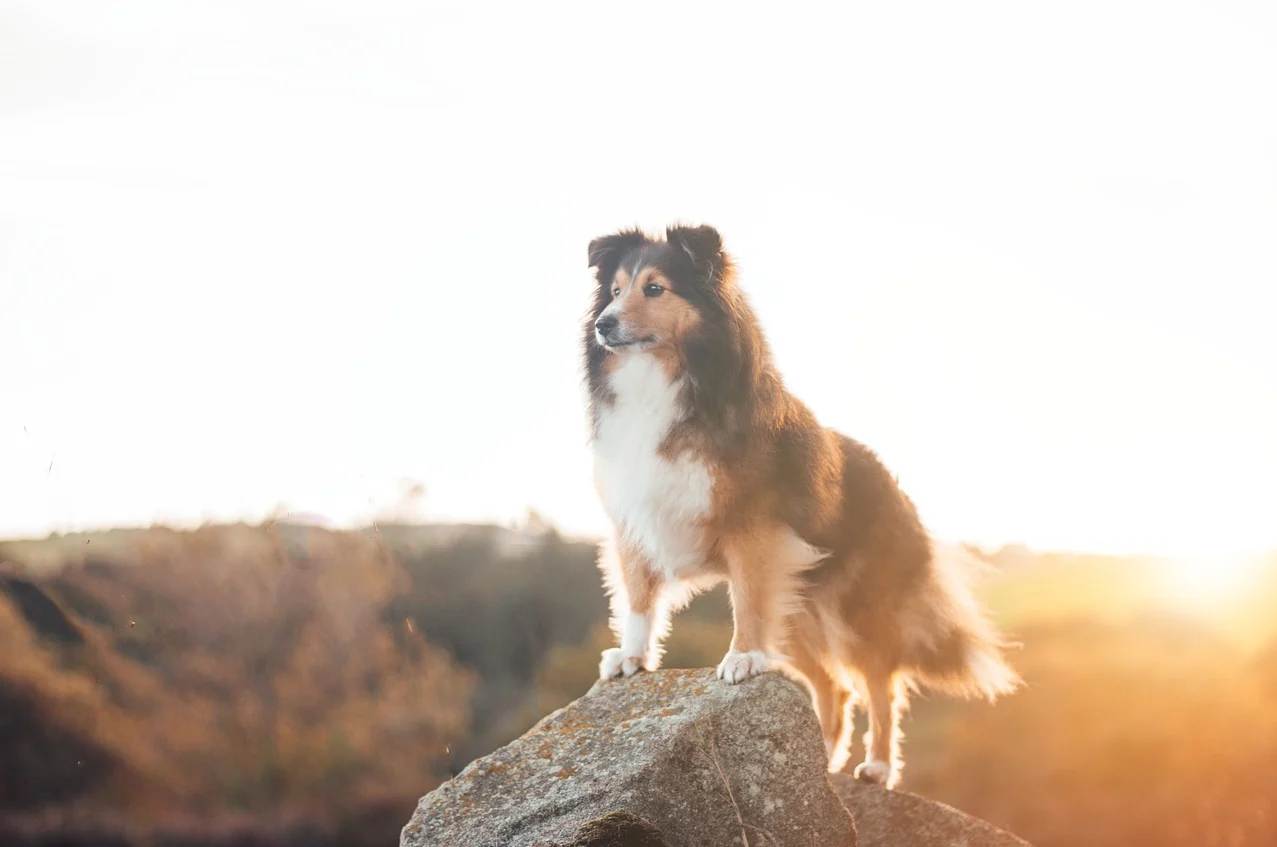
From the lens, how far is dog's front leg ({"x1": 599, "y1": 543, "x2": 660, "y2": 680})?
523cm

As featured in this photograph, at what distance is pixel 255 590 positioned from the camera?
13.0m

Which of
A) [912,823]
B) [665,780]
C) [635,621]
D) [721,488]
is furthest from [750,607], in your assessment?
[912,823]

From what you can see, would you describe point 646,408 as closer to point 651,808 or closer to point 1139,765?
point 651,808

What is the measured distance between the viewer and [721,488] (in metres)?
4.78

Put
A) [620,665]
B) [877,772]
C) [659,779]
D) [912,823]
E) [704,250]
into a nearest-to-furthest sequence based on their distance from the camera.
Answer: [659,779], [704,250], [620,665], [912,823], [877,772]

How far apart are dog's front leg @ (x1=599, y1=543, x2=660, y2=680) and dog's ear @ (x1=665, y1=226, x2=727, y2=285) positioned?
1409 millimetres

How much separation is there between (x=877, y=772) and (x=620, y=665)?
1651 mm

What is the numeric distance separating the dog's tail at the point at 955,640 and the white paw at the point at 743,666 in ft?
4.47

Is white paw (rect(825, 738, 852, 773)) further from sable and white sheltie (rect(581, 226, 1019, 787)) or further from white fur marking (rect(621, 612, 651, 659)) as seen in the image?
A: white fur marking (rect(621, 612, 651, 659))

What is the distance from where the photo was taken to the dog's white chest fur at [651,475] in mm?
4812

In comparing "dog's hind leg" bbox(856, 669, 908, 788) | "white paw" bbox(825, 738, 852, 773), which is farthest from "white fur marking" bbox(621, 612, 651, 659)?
"white paw" bbox(825, 738, 852, 773)

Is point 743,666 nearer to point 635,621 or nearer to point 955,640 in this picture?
point 635,621

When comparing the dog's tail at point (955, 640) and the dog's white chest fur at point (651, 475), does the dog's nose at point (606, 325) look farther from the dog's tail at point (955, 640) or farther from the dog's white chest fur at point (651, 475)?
the dog's tail at point (955, 640)

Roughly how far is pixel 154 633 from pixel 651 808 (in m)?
10.1
